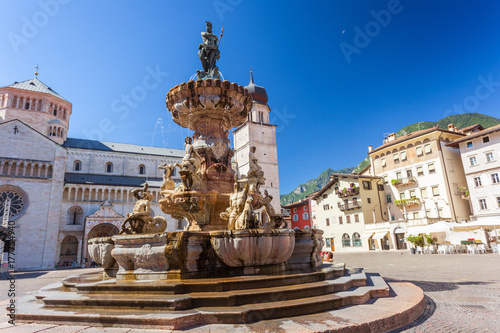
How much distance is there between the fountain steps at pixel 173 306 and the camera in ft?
14.0

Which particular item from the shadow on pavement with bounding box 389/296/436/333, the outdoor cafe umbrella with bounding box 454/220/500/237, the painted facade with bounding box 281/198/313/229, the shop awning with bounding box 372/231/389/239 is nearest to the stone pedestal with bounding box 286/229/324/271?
the shadow on pavement with bounding box 389/296/436/333

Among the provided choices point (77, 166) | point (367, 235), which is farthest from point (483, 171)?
point (77, 166)

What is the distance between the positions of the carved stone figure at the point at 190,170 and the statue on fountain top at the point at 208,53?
391 cm

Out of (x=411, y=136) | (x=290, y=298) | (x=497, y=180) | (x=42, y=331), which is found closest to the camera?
(x=42, y=331)

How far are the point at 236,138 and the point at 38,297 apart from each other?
56.1 m

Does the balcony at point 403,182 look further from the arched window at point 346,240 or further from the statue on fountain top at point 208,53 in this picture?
the statue on fountain top at point 208,53

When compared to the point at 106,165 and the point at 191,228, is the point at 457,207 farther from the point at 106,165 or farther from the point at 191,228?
the point at 106,165

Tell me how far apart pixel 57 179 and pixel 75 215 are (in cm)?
627

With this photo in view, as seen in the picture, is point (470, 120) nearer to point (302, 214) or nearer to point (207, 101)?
point (302, 214)

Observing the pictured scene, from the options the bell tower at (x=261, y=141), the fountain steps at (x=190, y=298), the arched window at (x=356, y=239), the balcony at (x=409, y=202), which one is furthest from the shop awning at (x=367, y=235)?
the fountain steps at (x=190, y=298)

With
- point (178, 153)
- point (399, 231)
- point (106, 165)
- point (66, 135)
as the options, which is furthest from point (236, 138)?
point (399, 231)

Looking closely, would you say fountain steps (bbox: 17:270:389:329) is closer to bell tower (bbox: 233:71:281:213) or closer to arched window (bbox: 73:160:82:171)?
bell tower (bbox: 233:71:281:213)

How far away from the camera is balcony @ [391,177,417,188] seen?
40938mm

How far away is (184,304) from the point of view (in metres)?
4.62
